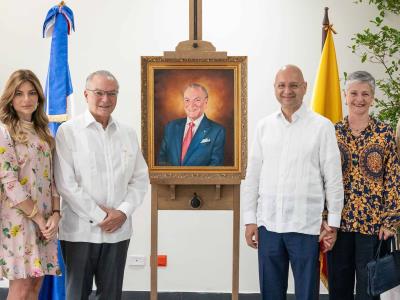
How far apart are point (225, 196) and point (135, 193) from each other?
726 mm

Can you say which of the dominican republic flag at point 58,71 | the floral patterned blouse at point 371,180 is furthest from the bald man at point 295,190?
the dominican republic flag at point 58,71

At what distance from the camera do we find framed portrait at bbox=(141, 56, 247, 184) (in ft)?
10.9

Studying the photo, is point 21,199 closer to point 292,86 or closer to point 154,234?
point 154,234

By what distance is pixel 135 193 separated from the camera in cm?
291

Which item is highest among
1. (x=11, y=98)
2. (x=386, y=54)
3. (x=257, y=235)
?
(x=386, y=54)

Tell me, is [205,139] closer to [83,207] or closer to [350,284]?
[83,207]

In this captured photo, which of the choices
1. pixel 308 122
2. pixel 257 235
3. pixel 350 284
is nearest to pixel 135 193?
pixel 257 235

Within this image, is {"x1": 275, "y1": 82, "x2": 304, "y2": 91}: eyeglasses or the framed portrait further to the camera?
the framed portrait

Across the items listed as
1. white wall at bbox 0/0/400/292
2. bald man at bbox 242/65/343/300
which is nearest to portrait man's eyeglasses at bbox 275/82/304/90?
bald man at bbox 242/65/343/300

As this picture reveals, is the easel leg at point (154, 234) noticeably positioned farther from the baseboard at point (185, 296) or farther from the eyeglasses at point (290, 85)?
the baseboard at point (185, 296)

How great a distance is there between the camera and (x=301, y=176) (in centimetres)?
278

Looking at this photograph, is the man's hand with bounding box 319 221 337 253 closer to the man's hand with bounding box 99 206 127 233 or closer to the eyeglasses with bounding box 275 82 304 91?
the eyeglasses with bounding box 275 82 304 91

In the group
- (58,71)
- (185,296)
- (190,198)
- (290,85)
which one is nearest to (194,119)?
(190,198)

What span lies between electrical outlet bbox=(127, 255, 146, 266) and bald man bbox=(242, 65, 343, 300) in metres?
1.83
